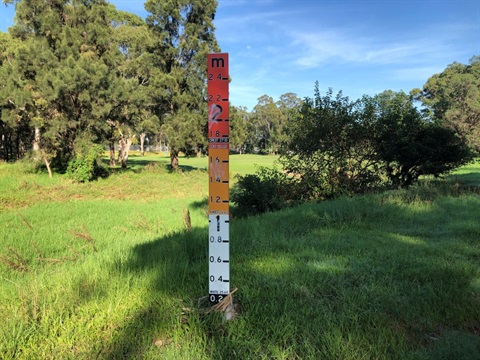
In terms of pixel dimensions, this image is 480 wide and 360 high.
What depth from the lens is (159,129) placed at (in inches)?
1016

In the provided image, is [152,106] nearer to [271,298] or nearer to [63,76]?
[63,76]

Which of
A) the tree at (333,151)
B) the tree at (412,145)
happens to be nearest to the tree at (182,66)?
the tree at (333,151)

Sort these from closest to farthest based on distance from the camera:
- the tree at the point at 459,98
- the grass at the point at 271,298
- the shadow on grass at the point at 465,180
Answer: the grass at the point at 271,298
the shadow on grass at the point at 465,180
the tree at the point at 459,98

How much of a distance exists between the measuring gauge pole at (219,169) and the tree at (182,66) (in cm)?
2242

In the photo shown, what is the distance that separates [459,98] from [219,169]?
58.3m

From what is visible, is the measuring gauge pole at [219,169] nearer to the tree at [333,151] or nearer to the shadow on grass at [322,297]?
the shadow on grass at [322,297]

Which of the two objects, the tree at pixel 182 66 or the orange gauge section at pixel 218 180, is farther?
the tree at pixel 182 66

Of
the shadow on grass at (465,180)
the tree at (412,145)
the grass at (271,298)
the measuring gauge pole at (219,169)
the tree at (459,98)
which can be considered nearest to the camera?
the grass at (271,298)

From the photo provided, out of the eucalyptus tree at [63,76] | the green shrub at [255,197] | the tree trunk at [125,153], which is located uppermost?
the eucalyptus tree at [63,76]

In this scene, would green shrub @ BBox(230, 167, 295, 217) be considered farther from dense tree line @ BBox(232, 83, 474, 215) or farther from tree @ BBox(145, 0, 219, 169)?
tree @ BBox(145, 0, 219, 169)

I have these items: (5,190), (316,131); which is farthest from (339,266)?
(5,190)

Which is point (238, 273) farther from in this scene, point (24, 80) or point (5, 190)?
point (24, 80)

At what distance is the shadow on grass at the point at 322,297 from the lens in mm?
2764

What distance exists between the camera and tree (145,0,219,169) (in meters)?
25.5
